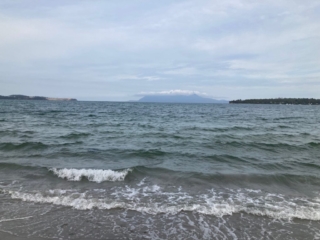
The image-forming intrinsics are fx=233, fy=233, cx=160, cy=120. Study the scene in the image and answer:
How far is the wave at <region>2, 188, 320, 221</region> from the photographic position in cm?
722

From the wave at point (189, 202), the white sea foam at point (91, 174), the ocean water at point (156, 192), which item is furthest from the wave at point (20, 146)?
the wave at point (189, 202)

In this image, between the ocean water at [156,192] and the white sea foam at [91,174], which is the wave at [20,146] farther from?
the white sea foam at [91,174]

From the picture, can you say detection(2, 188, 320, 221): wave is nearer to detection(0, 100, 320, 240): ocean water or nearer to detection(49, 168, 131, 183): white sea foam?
detection(0, 100, 320, 240): ocean water

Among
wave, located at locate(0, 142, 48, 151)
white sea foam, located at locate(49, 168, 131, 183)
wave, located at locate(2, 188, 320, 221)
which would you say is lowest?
wave, located at locate(2, 188, 320, 221)

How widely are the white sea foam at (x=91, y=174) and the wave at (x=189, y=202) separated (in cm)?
122

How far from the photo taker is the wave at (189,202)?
23.7ft

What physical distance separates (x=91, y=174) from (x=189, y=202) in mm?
4567

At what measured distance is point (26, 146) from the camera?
1557 cm

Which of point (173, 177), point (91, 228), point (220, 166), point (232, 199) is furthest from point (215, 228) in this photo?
point (220, 166)

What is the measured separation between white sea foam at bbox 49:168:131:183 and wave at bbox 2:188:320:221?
1215 mm

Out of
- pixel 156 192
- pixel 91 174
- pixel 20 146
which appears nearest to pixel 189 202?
pixel 156 192

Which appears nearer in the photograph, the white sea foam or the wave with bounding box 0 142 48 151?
the white sea foam

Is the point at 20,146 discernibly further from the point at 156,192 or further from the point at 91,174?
the point at 156,192

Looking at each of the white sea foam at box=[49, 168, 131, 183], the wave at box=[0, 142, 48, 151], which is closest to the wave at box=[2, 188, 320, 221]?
the white sea foam at box=[49, 168, 131, 183]
